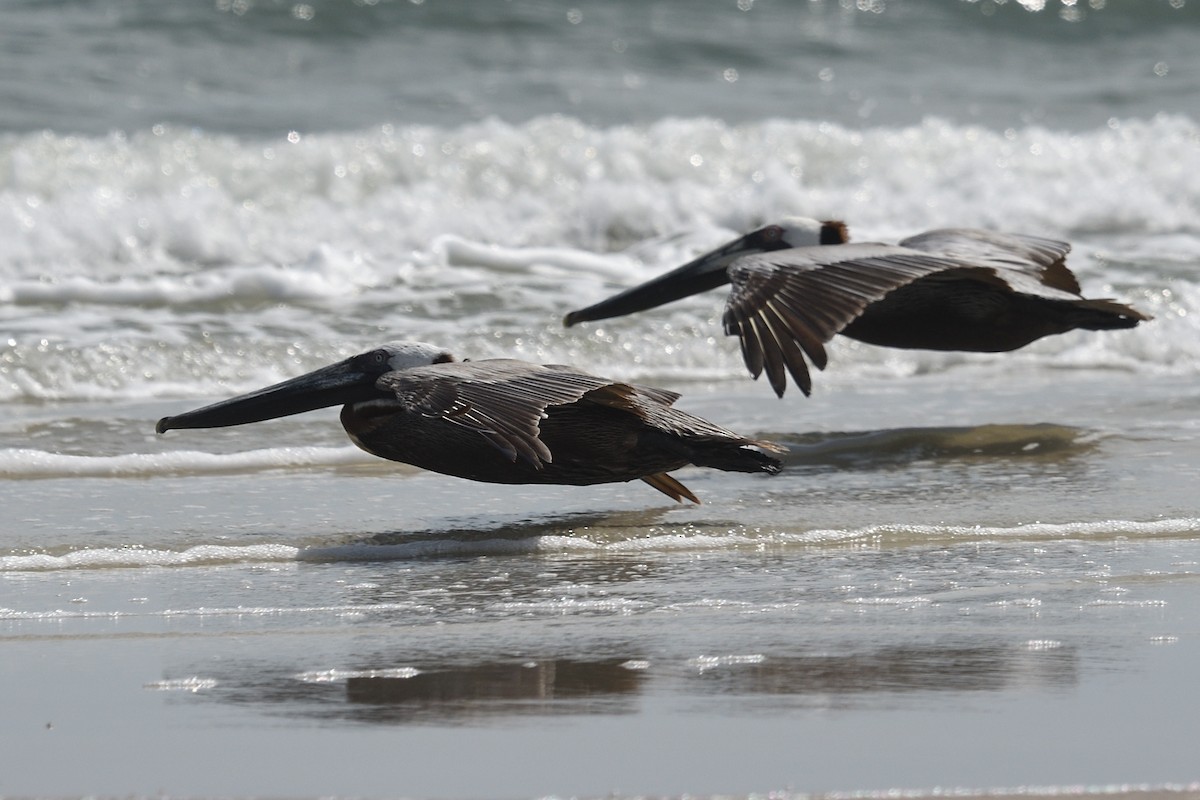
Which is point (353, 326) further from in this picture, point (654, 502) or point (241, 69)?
point (241, 69)

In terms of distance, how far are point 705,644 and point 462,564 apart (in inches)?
44.1

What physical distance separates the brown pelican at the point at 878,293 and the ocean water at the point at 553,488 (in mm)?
377

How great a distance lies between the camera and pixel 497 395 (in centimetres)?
478

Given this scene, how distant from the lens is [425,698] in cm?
334

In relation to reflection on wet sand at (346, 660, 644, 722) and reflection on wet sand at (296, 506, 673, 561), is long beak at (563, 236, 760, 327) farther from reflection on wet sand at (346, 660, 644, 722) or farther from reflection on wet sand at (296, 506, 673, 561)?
reflection on wet sand at (346, 660, 644, 722)

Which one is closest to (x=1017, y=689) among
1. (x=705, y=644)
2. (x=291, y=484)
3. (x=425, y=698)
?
(x=705, y=644)

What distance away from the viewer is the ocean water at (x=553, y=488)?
3143mm

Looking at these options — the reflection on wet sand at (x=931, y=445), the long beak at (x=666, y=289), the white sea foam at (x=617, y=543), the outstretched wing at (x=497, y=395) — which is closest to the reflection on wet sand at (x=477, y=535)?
the white sea foam at (x=617, y=543)

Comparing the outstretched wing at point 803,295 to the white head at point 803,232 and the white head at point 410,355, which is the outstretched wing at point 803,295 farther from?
the white head at point 410,355

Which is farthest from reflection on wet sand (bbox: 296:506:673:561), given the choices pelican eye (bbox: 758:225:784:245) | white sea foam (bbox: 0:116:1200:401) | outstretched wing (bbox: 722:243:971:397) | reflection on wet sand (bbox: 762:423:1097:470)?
white sea foam (bbox: 0:116:1200:401)

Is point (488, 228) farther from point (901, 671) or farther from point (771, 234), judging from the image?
point (901, 671)

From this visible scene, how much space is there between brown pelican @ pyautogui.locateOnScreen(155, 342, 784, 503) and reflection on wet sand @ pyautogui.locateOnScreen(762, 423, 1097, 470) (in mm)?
1029

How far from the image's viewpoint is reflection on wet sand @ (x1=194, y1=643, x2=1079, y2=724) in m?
3.28

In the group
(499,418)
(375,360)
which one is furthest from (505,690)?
(375,360)
